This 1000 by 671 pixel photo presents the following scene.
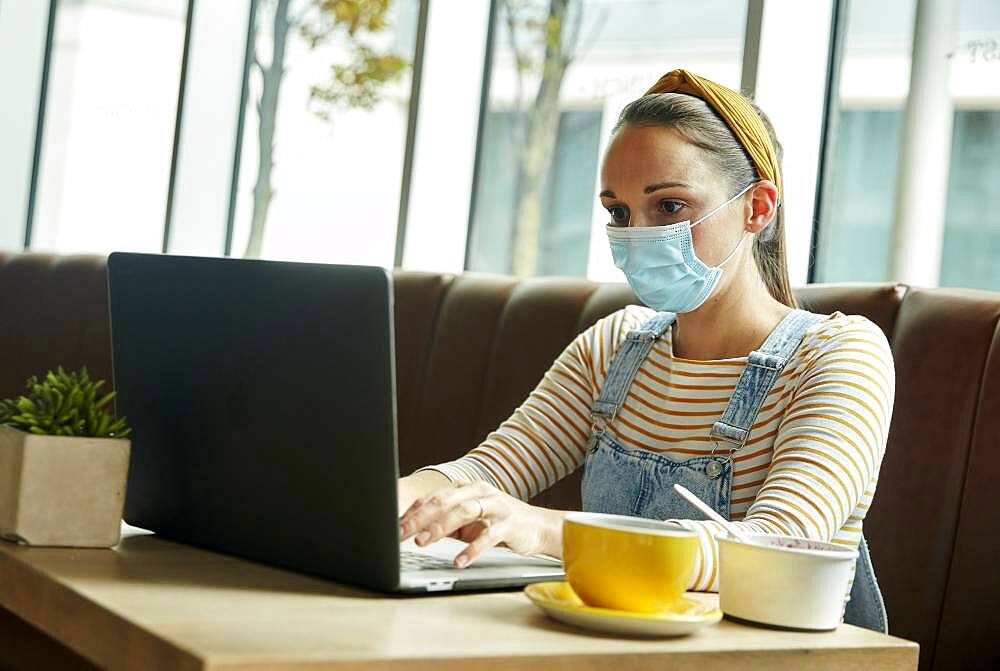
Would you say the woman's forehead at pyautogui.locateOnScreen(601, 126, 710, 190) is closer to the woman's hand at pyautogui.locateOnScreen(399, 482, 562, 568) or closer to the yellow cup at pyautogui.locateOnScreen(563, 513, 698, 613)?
the woman's hand at pyautogui.locateOnScreen(399, 482, 562, 568)

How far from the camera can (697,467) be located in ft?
4.69

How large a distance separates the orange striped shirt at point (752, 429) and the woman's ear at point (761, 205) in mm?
167

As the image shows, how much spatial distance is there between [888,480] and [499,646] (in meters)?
0.95

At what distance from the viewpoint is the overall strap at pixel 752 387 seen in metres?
1.41

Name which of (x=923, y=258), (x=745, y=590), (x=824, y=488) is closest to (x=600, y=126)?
(x=923, y=258)

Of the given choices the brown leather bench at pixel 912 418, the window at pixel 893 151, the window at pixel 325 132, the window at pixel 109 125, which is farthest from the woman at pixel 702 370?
the window at pixel 109 125

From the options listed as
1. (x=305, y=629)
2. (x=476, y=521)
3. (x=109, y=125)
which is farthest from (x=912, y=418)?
(x=109, y=125)

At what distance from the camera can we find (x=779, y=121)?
2.38 m

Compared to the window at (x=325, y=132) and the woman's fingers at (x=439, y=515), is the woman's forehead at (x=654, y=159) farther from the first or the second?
the window at (x=325, y=132)

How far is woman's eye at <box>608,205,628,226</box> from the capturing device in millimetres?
1521

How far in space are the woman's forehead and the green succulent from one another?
717 mm

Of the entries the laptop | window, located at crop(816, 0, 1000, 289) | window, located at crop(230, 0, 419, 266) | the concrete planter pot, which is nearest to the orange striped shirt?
the laptop

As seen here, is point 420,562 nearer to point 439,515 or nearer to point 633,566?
point 439,515

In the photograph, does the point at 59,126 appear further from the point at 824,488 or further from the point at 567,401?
the point at 824,488
